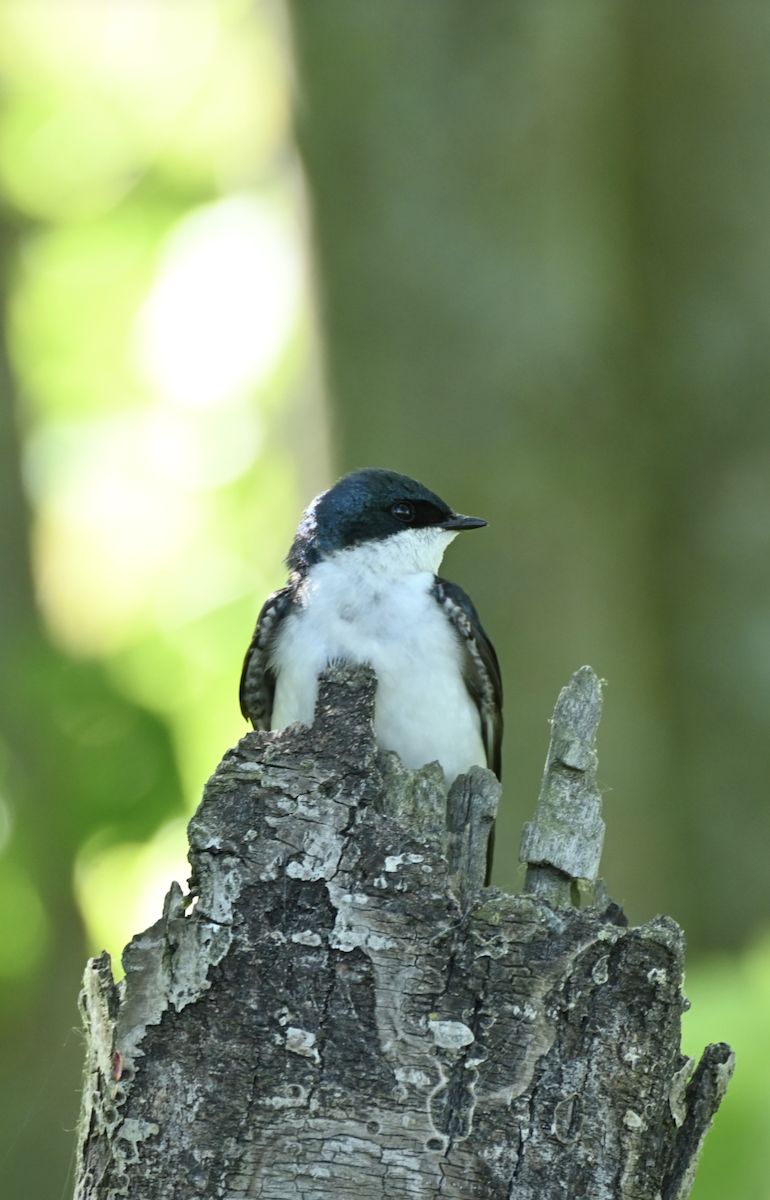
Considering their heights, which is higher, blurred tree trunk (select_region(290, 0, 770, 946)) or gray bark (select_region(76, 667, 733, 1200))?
blurred tree trunk (select_region(290, 0, 770, 946))

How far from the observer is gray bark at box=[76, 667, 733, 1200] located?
A: 2.05 metres

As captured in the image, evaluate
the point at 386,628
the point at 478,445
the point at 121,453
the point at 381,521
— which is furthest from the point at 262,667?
the point at 121,453

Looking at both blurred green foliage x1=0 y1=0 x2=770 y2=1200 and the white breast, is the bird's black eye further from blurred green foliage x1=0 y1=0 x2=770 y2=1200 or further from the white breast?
blurred green foliage x1=0 y1=0 x2=770 y2=1200

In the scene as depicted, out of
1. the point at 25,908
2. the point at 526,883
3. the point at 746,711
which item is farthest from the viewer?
the point at 746,711

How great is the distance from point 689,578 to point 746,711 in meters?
0.60

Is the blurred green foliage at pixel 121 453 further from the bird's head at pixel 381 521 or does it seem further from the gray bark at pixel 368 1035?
the gray bark at pixel 368 1035

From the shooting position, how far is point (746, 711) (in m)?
5.40

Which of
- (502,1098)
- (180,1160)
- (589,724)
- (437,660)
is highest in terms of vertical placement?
(437,660)

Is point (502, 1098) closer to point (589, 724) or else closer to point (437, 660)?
point (589, 724)

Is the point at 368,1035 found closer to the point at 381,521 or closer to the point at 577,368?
the point at 381,521

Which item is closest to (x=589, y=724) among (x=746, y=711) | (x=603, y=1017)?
(x=603, y=1017)

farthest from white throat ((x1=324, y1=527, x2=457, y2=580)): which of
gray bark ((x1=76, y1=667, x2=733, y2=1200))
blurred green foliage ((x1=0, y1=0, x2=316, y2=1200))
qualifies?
gray bark ((x1=76, y1=667, x2=733, y2=1200))

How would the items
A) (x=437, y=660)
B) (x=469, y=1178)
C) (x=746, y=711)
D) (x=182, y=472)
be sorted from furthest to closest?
1. (x=182, y=472)
2. (x=746, y=711)
3. (x=437, y=660)
4. (x=469, y=1178)

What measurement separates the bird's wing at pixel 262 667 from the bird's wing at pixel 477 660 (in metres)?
0.49
